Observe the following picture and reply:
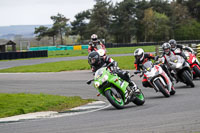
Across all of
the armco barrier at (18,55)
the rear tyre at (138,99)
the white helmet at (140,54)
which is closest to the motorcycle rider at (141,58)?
the white helmet at (140,54)

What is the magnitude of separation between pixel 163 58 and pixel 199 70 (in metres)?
2.13

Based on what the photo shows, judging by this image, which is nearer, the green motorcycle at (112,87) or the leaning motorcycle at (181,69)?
the green motorcycle at (112,87)

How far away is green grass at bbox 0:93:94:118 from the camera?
1036cm

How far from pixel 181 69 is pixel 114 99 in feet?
15.1

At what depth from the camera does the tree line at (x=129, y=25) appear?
285ft

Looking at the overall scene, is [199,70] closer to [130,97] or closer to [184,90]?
[184,90]

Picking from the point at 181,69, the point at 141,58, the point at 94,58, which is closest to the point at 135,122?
the point at 94,58

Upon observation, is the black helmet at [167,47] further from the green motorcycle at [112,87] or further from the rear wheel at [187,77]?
the green motorcycle at [112,87]

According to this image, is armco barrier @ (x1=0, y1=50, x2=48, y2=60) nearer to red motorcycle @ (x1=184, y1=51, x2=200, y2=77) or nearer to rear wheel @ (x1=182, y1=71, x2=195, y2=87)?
red motorcycle @ (x1=184, y1=51, x2=200, y2=77)

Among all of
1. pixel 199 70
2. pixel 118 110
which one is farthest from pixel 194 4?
pixel 118 110

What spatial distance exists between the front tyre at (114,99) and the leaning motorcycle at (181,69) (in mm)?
4216

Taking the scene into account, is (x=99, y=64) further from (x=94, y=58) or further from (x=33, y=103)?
(x=33, y=103)

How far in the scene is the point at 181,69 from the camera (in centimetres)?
1372

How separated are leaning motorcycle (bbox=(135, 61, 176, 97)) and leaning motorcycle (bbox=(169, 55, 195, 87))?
72.5 inches
